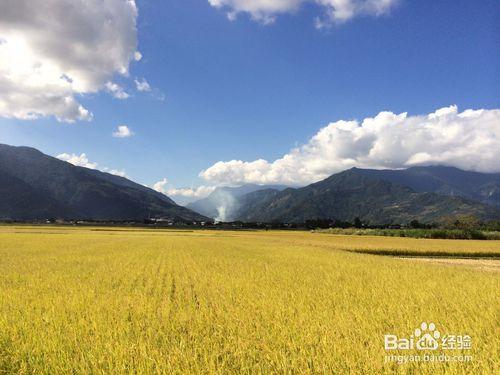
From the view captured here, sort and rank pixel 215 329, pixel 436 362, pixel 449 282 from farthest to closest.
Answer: pixel 449 282, pixel 215 329, pixel 436 362

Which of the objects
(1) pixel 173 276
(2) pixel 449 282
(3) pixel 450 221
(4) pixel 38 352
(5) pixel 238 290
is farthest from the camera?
(3) pixel 450 221

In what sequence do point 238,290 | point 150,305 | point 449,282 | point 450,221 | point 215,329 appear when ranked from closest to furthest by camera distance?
point 215,329 < point 150,305 < point 238,290 < point 449,282 < point 450,221

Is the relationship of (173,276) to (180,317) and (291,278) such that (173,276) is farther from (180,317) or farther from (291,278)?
(180,317)

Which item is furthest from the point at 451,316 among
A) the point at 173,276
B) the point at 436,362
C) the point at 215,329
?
the point at 173,276

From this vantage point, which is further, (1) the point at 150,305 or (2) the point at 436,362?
(1) the point at 150,305

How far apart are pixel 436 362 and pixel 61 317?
331 inches

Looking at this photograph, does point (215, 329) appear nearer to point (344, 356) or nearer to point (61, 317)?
point (344, 356)

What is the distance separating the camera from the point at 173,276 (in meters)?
Answer: 18.4

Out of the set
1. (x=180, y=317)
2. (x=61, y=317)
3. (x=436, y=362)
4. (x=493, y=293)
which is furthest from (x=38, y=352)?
(x=493, y=293)

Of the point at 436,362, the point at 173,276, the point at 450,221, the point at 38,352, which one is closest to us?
the point at 436,362

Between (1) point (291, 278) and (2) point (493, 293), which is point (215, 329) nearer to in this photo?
(1) point (291, 278)

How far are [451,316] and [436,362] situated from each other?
4055 millimetres

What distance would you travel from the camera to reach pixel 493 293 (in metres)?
13.1

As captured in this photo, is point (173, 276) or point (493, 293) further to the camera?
point (173, 276)
